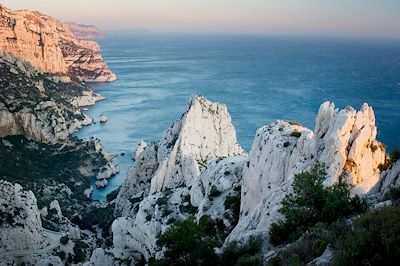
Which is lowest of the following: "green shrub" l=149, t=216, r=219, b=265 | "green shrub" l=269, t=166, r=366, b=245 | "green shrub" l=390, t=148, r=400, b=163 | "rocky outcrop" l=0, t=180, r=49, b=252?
"rocky outcrop" l=0, t=180, r=49, b=252

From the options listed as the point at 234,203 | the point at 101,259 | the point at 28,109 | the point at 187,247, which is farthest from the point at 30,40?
the point at 187,247

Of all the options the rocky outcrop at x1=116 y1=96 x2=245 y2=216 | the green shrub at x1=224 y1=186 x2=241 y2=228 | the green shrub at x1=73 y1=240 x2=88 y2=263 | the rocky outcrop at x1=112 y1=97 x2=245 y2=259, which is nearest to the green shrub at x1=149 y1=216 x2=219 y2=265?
the rocky outcrop at x1=112 y1=97 x2=245 y2=259

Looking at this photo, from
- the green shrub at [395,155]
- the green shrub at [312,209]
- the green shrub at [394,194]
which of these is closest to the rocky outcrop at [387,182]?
the green shrub at [394,194]

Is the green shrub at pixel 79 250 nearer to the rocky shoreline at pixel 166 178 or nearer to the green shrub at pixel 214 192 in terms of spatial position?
the rocky shoreline at pixel 166 178

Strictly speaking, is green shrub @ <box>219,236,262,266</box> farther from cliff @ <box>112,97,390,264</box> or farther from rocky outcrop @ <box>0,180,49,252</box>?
rocky outcrop @ <box>0,180,49,252</box>

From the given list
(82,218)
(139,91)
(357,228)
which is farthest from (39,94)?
(357,228)

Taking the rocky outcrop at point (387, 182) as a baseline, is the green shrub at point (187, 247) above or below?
below

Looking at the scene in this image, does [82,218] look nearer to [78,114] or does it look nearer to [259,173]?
[259,173]
